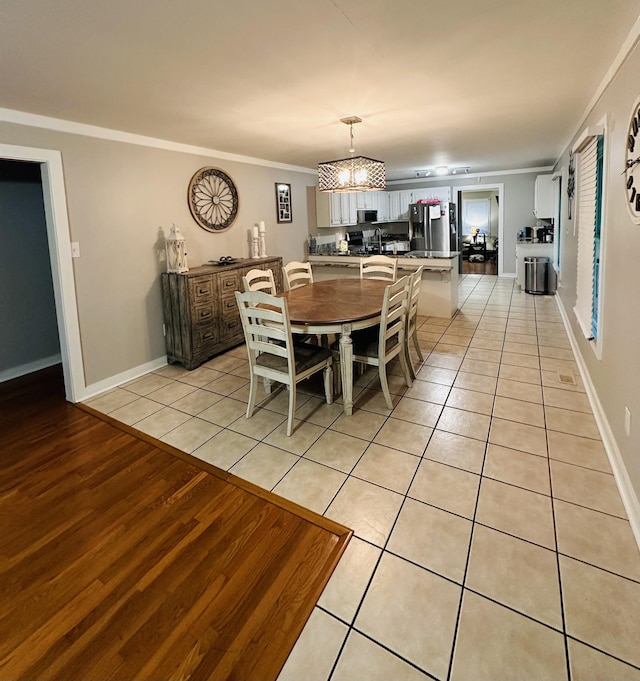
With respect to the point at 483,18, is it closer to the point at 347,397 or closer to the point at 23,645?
the point at 347,397

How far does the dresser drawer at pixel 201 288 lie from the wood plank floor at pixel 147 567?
1.70 m

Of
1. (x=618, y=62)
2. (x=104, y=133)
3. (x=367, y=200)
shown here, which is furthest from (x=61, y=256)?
(x=367, y=200)

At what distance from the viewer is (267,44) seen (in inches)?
76.5

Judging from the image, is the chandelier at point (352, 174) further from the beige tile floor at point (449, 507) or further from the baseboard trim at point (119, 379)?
the baseboard trim at point (119, 379)

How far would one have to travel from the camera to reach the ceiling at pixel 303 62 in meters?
1.69

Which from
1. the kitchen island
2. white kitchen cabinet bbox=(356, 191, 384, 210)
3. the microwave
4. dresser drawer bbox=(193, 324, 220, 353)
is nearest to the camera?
dresser drawer bbox=(193, 324, 220, 353)

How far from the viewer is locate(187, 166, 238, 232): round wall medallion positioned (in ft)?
14.3

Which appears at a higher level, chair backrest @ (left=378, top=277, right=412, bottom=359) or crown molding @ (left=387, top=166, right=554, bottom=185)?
crown molding @ (left=387, top=166, right=554, bottom=185)

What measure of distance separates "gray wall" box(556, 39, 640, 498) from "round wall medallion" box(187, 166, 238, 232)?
366cm

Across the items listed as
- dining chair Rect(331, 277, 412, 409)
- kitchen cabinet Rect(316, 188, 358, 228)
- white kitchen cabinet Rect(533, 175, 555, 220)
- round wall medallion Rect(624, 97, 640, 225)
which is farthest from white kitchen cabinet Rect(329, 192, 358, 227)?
round wall medallion Rect(624, 97, 640, 225)

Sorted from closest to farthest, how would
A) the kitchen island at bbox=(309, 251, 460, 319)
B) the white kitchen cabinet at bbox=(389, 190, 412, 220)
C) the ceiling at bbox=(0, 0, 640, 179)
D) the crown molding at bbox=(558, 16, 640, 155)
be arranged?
1. the ceiling at bbox=(0, 0, 640, 179)
2. the crown molding at bbox=(558, 16, 640, 155)
3. the kitchen island at bbox=(309, 251, 460, 319)
4. the white kitchen cabinet at bbox=(389, 190, 412, 220)

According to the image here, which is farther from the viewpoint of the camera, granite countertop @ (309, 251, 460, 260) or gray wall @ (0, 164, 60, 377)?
granite countertop @ (309, 251, 460, 260)

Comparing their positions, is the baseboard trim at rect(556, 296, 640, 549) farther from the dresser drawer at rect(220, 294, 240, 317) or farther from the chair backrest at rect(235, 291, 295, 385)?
the dresser drawer at rect(220, 294, 240, 317)

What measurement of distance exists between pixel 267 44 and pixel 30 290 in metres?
3.56
